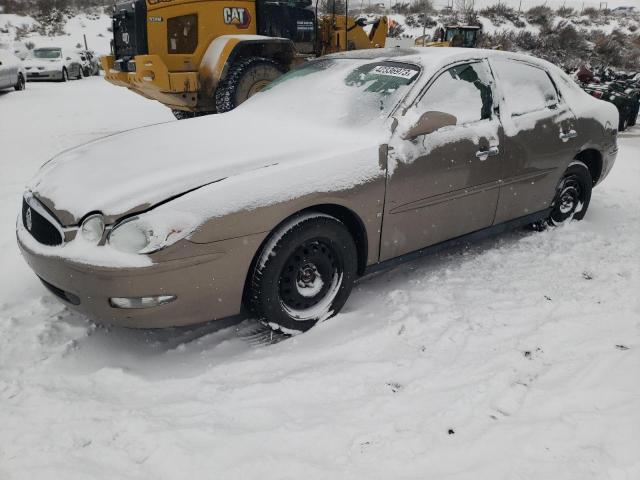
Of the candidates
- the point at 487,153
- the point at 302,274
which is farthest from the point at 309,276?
the point at 487,153

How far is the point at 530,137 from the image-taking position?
3885mm

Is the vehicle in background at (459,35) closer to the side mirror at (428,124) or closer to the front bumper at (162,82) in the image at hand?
the front bumper at (162,82)

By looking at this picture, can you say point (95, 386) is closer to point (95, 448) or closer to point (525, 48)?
point (95, 448)

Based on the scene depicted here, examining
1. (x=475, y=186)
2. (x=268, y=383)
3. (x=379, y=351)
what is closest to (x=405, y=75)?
(x=475, y=186)

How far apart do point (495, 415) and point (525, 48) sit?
27.3 m

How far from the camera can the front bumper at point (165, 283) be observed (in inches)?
94.2

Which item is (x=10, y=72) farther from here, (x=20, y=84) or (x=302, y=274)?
(x=302, y=274)

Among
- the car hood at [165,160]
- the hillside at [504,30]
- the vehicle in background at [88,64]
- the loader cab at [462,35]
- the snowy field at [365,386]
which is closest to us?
A: the snowy field at [365,386]

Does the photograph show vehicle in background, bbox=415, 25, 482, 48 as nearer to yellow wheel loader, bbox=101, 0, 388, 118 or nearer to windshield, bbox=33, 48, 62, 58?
yellow wheel loader, bbox=101, 0, 388, 118

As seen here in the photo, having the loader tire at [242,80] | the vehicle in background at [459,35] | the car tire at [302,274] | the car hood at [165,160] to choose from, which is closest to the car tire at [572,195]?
the car hood at [165,160]

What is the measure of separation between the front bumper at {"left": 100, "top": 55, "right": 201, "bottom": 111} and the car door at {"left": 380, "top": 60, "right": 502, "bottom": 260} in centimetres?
483

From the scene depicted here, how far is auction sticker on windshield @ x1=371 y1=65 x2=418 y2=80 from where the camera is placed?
340cm

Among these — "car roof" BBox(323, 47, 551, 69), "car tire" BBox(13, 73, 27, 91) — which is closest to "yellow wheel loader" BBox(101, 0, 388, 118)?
"car roof" BBox(323, 47, 551, 69)

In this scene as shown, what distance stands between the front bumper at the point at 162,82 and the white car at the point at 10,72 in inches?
315
